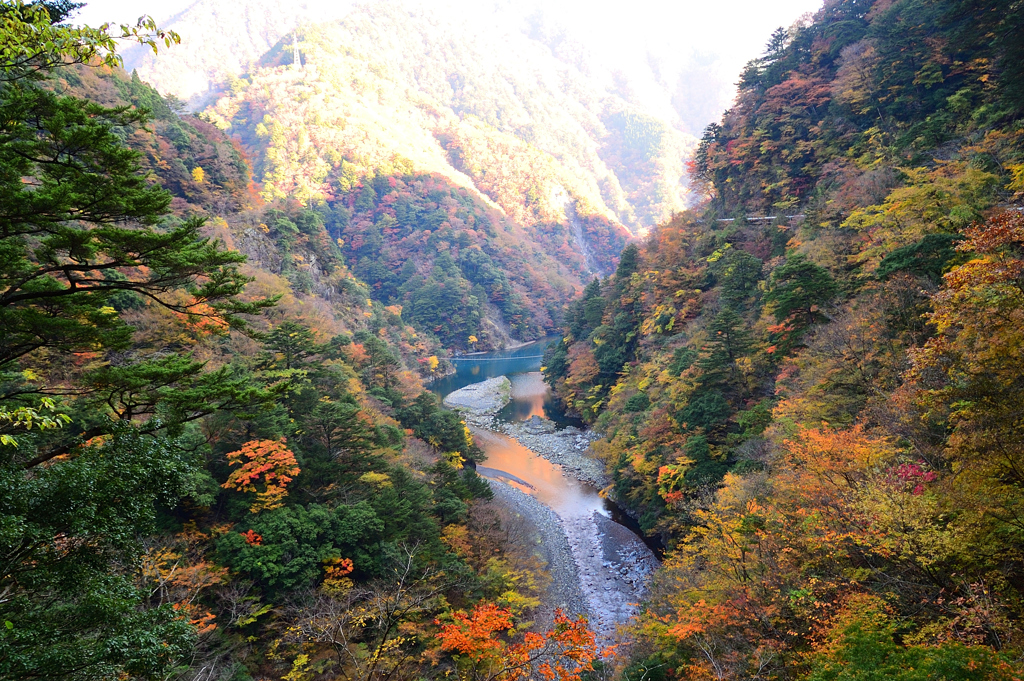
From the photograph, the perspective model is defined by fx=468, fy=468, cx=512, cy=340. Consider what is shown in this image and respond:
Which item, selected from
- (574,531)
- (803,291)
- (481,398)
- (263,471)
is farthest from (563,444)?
(263,471)

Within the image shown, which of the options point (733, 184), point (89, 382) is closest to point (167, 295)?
point (89, 382)

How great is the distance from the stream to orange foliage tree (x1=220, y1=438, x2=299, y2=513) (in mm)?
10675

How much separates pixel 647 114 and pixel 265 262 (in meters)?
198

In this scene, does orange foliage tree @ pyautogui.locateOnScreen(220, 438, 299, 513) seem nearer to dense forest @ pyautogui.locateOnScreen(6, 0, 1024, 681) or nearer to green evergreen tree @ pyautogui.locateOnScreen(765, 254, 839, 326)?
dense forest @ pyautogui.locateOnScreen(6, 0, 1024, 681)

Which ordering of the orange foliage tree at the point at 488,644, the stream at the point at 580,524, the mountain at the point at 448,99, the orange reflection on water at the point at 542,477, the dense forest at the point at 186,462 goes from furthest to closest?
the mountain at the point at 448,99 → the orange reflection on water at the point at 542,477 → the stream at the point at 580,524 → the orange foliage tree at the point at 488,644 → the dense forest at the point at 186,462

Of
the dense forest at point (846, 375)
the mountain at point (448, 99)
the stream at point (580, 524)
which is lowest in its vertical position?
the stream at point (580, 524)

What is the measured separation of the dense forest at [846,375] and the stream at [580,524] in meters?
1.75

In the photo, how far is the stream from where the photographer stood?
Answer: 17.5 m

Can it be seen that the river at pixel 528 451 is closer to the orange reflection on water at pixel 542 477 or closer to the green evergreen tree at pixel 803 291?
the orange reflection on water at pixel 542 477

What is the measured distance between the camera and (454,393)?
161 ft

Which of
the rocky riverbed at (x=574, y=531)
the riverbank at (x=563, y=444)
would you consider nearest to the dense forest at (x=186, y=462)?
the rocky riverbed at (x=574, y=531)

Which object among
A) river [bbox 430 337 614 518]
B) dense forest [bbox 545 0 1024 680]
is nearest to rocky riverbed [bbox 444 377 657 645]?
river [bbox 430 337 614 518]

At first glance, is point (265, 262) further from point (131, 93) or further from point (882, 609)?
point (882, 609)

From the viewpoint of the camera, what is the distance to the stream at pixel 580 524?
57.4 ft
